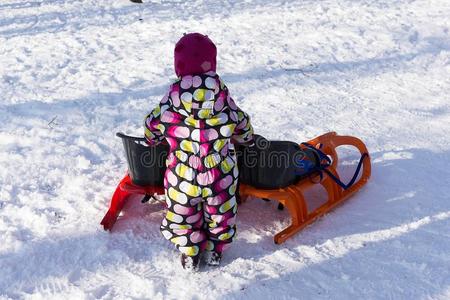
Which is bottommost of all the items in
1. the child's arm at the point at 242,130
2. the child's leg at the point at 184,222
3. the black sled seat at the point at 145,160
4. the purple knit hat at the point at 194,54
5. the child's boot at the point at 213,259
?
the child's boot at the point at 213,259

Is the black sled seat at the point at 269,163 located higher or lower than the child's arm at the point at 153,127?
lower

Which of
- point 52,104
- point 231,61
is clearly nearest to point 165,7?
point 231,61

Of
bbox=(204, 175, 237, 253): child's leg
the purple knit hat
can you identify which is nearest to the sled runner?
bbox=(204, 175, 237, 253): child's leg

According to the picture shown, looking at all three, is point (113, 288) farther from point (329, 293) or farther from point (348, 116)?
point (348, 116)

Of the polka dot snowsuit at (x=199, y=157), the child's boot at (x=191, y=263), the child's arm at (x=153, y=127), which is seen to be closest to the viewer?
the polka dot snowsuit at (x=199, y=157)

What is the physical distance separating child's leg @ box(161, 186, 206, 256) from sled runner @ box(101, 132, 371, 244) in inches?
14.6

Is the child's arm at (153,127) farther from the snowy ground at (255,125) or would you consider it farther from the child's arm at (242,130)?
the snowy ground at (255,125)

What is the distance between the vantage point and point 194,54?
8.89 ft

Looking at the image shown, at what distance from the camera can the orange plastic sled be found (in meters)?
3.40

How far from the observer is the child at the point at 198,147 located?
2.78 m

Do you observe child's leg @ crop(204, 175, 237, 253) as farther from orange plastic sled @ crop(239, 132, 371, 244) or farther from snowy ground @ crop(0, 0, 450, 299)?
orange plastic sled @ crop(239, 132, 371, 244)

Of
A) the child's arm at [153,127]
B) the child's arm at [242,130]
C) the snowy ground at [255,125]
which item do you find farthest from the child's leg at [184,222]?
the child's arm at [242,130]

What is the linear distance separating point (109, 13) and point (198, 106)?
599 cm

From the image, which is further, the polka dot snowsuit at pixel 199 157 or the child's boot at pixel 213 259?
the child's boot at pixel 213 259
